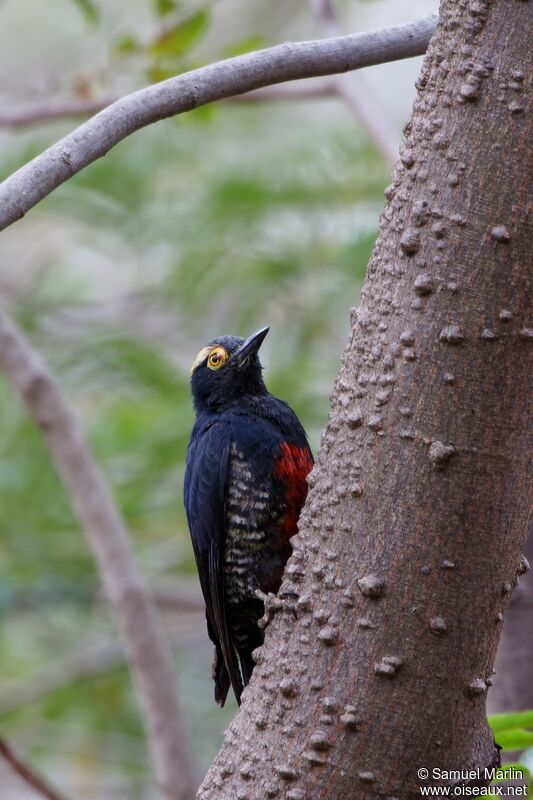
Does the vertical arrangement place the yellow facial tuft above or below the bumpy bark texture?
above

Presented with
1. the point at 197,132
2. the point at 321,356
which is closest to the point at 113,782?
the point at 321,356

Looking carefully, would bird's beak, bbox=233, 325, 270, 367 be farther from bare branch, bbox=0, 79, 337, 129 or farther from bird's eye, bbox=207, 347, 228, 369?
bare branch, bbox=0, 79, 337, 129

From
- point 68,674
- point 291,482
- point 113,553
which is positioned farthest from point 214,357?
point 68,674

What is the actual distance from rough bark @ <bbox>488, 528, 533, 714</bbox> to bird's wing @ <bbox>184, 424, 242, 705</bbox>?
117 centimetres

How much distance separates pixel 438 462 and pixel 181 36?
248 centimetres

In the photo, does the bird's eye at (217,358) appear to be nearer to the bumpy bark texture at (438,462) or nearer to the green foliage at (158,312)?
the green foliage at (158,312)

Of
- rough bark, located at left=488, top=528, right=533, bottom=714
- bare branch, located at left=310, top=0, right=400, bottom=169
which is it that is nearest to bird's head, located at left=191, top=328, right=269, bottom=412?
bare branch, located at left=310, top=0, right=400, bottom=169

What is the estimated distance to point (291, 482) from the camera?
3.05 metres

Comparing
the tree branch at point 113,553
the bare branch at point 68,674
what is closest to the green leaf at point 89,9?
the tree branch at point 113,553

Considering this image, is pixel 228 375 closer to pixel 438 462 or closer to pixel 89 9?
pixel 89 9

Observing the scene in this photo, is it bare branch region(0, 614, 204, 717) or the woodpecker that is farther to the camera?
bare branch region(0, 614, 204, 717)

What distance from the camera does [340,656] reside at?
6.14 ft

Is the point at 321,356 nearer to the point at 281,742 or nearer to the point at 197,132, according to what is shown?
the point at 197,132

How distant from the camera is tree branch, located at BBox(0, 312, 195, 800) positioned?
3.72 meters
